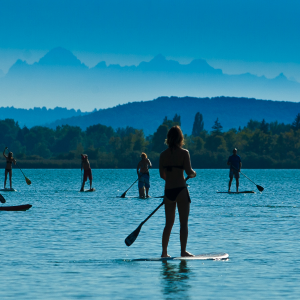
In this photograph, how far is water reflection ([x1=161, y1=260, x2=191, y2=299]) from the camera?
8.92 m

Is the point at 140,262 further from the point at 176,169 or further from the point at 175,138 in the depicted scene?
the point at 175,138

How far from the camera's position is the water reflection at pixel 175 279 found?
351 inches

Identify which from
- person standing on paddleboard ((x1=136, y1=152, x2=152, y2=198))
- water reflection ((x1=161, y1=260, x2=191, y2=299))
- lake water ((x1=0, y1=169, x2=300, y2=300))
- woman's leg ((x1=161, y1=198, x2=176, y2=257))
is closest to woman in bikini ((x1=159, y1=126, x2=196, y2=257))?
woman's leg ((x1=161, y1=198, x2=176, y2=257))

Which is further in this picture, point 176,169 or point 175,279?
point 176,169

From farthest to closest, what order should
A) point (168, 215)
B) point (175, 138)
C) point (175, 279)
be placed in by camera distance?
point (168, 215) → point (175, 138) → point (175, 279)

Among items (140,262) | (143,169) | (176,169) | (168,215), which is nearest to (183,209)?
(168,215)

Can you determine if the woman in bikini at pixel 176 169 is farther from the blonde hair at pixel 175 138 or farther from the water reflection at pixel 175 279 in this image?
the water reflection at pixel 175 279

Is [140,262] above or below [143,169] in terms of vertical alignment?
below

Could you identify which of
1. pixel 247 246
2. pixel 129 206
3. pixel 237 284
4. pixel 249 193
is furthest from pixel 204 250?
pixel 249 193

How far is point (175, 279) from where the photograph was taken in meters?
9.94

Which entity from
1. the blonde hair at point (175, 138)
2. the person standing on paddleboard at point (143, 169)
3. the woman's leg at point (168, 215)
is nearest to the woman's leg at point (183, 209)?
the woman's leg at point (168, 215)

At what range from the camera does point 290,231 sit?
15922mm

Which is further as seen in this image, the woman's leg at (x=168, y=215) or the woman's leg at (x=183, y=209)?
the woman's leg at (x=168, y=215)

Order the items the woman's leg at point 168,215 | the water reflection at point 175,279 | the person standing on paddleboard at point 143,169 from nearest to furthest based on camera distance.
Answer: the water reflection at point 175,279, the woman's leg at point 168,215, the person standing on paddleboard at point 143,169
